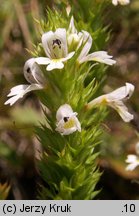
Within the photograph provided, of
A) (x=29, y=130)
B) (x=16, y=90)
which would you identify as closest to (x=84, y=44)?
(x=16, y=90)

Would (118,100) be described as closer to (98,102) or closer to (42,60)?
(98,102)

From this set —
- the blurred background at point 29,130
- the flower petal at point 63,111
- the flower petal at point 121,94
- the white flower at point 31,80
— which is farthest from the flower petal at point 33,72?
the blurred background at point 29,130

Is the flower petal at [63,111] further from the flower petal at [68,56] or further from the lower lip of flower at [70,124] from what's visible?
the flower petal at [68,56]

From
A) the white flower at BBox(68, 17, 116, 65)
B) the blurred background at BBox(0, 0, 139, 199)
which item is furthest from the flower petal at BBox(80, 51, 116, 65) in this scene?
the blurred background at BBox(0, 0, 139, 199)

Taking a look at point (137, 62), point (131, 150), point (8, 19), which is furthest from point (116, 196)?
point (8, 19)

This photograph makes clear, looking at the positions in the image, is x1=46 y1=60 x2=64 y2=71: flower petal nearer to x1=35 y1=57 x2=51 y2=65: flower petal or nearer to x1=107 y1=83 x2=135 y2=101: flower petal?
x1=35 y1=57 x2=51 y2=65: flower petal

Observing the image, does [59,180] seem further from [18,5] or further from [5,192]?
Result: [18,5]
